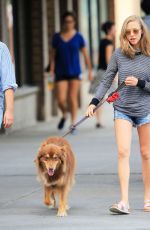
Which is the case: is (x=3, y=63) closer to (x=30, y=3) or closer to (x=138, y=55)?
(x=138, y=55)

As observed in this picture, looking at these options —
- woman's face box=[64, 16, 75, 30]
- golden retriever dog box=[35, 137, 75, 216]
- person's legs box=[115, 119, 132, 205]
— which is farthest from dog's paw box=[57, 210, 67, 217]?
woman's face box=[64, 16, 75, 30]

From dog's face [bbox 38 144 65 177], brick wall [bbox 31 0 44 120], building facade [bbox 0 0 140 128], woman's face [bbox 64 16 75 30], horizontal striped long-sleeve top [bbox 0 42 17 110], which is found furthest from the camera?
brick wall [bbox 31 0 44 120]

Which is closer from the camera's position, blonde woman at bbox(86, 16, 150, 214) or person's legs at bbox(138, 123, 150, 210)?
blonde woman at bbox(86, 16, 150, 214)

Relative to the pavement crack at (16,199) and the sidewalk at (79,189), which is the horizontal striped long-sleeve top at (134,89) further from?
the pavement crack at (16,199)

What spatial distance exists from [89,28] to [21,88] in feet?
25.2

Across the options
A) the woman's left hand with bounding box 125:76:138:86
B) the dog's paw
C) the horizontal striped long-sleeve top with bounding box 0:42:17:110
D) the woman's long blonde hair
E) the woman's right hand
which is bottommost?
the dog's paw

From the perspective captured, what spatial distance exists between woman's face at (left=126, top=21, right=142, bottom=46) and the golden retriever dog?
1.07 meters

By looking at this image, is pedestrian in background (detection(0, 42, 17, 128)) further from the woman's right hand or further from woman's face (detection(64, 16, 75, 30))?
woman's face (detection(64, 16, 75, 30))

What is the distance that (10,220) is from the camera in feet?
28.6

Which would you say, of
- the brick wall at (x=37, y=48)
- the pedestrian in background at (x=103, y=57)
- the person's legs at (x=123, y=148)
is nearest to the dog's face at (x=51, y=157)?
the person's legs at (x=123, y=148)

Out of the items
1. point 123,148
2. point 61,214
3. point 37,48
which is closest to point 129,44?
point 123,148

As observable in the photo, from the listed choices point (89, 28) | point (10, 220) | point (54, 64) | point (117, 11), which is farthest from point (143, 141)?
point (89, 28)

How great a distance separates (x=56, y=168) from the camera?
8.72 metres

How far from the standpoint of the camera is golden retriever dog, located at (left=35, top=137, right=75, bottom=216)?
8.67 meters
